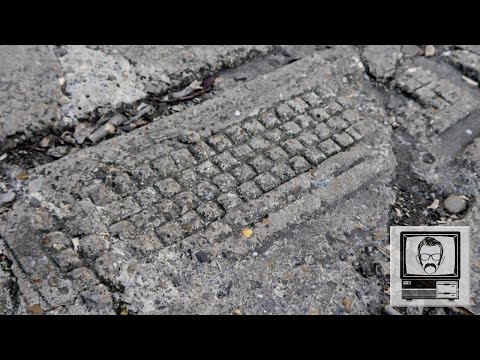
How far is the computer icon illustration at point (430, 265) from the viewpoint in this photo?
245 centimetres

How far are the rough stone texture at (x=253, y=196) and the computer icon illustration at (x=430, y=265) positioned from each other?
0.08 meters

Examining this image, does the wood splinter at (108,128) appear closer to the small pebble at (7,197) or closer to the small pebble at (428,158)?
the small pebble at (7,197)

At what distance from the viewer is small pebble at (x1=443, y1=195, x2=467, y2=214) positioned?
2.78 metres

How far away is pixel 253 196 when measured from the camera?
2.70 metres

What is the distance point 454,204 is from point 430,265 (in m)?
0.45

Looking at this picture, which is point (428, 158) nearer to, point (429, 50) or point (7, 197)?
point (429, 50)

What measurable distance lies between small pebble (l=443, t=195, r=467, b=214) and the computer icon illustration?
17cm

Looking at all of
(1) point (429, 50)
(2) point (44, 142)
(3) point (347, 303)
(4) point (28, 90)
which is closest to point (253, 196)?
(3) point (347, 303)

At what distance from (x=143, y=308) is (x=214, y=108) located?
1.30 metres

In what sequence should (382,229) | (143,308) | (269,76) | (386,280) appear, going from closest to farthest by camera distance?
(143,308)
(386,280)
(382,229)
(269,76)

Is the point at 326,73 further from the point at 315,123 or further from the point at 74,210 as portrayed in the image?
the point at 74,210

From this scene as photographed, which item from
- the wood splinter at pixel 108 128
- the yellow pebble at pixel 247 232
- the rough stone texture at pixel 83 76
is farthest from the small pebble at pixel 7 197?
the yellow pebble at pixel 247 232

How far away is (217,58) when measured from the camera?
3.38 metres
